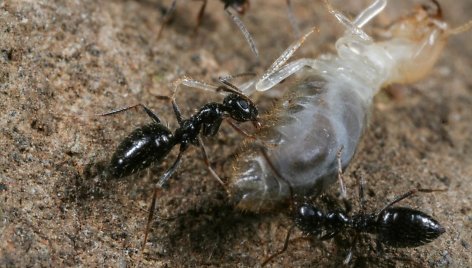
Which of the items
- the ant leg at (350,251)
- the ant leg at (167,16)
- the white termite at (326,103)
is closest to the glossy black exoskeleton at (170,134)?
the white termite at (326,103)

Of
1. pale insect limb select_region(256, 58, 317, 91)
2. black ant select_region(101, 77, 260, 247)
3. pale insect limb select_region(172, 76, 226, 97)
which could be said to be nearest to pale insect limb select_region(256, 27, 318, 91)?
pale insect limb select_region(256, 58, 317, 91)

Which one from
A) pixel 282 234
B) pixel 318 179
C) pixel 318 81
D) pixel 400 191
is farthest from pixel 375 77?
pixel 282 234

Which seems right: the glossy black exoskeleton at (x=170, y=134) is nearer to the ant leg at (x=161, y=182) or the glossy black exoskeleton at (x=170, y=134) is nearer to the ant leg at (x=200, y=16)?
the ant leg at (x=161, y=182)

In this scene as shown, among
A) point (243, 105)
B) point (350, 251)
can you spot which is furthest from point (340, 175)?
point (243, 105)

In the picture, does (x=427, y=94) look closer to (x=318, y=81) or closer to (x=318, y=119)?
(x=318, y=81)

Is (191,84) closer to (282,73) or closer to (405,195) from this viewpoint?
(282,73)

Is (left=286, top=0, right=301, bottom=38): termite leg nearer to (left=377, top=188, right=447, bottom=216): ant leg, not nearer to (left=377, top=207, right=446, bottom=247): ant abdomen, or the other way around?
(left=377, top=188, right=447, bottom=216): ant leg
